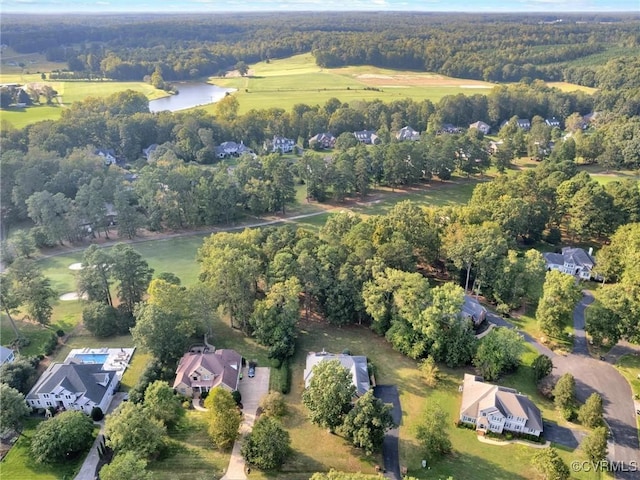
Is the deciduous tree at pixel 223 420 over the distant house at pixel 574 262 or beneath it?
over

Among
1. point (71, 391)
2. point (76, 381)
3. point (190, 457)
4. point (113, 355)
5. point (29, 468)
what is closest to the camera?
point (29, 468)

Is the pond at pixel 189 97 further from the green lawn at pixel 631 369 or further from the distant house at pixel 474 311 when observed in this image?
the green lawn at pixel 631 369

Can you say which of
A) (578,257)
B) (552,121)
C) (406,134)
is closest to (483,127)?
(552,121)

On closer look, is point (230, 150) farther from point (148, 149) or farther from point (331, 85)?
point (331, 85)

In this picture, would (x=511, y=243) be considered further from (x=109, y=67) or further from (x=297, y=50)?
(x=297, y=50)

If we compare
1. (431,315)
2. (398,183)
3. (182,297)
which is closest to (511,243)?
(431,315)

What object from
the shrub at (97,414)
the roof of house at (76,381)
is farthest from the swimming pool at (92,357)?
the shrub at (97,414)
